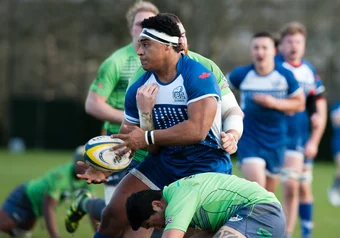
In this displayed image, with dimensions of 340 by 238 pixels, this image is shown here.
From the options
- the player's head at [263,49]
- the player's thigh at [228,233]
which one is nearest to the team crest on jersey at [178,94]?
the player's thigh at [228,233]

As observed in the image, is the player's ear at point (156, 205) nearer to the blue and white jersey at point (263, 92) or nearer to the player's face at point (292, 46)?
the blue and white jersey at point (263, 92)

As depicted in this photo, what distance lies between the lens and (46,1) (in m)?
31.4

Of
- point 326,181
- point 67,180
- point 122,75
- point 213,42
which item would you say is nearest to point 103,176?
point 122,75

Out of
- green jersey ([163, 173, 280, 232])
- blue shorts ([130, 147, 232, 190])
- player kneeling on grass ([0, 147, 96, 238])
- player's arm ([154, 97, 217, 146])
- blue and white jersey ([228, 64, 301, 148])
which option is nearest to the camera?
green jersey ([163, 173, 280, 232])

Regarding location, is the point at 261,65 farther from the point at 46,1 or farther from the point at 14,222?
the point at 46,1

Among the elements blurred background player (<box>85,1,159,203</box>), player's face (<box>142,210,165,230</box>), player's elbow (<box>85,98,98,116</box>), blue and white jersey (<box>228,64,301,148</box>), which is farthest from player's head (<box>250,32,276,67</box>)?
player's face (<box>142,210,165,230</box>)

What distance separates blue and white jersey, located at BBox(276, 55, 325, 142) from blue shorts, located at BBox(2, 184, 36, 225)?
127 inches

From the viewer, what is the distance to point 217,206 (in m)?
5.23

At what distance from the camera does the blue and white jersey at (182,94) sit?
5395 mm

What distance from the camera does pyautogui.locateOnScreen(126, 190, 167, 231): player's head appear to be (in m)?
5.13

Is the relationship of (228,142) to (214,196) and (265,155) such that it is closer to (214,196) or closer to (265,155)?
(214,196)

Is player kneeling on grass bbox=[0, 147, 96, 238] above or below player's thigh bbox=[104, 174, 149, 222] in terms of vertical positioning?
below

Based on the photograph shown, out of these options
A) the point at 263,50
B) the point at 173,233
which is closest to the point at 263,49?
the point at 263,50

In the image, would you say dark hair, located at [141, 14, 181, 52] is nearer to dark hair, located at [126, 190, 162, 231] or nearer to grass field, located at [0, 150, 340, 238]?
dark hair, located at [126, 190, 162, 231]
